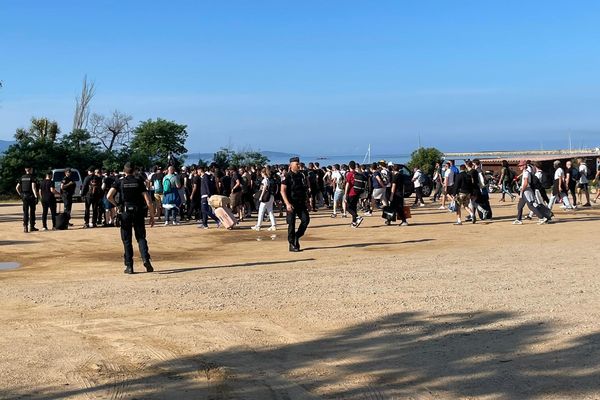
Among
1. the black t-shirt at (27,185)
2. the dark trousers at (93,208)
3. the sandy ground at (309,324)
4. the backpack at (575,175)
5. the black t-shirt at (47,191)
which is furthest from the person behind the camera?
the backpack at (575,175)

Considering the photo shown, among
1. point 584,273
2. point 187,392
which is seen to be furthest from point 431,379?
point 584,273

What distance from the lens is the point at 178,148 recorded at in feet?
191

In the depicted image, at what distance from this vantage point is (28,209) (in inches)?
806

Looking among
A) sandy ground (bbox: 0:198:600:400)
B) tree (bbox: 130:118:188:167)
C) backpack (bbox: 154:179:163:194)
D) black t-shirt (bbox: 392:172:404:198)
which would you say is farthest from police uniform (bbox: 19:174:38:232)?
tree (bbox: 130:118:188:167)

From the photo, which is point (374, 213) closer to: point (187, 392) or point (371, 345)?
point (371, 345)

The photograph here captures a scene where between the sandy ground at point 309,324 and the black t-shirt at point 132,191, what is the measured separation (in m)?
1.16

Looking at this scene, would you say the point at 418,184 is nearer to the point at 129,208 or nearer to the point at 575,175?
the point at 575,175

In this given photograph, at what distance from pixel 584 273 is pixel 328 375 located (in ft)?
20.5

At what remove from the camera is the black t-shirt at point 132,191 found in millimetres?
11625

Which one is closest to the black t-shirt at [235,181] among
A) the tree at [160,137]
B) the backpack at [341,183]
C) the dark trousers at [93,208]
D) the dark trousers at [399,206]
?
the backpack at [341,183]

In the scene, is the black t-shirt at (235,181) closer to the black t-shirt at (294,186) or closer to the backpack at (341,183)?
the backpack at (341,183)

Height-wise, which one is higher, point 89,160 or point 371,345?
point 89,160

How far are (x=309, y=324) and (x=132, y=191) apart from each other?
186 inches

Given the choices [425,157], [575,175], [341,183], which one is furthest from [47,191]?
[425,157]
